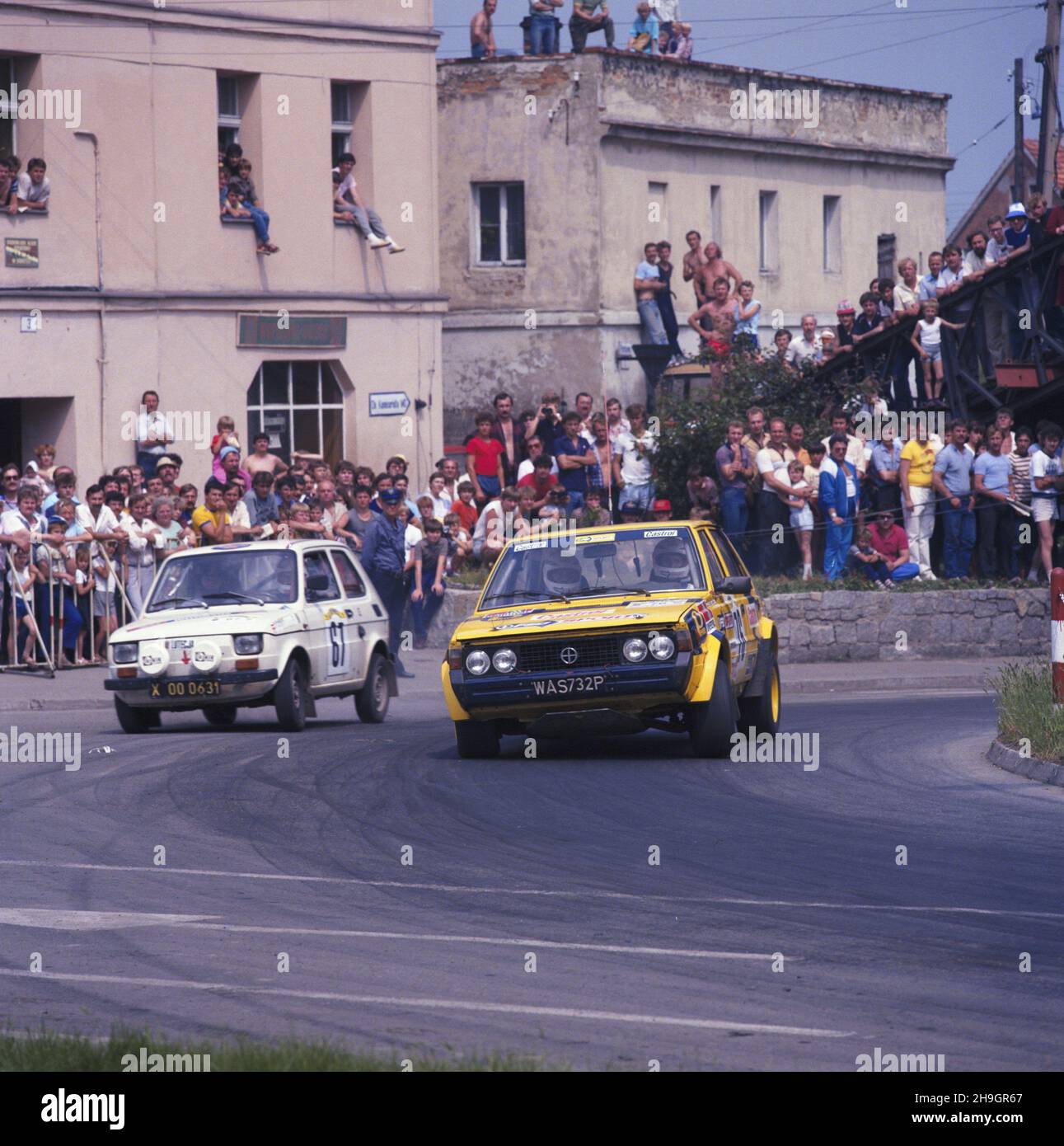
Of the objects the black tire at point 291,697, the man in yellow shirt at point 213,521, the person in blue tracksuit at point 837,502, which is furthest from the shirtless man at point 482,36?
the black tire at point 291,697

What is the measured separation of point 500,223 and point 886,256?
35.4 ft

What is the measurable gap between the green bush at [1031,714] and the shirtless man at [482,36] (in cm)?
2311

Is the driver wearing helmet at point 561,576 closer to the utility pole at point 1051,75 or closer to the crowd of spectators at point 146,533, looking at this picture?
the crowd of spectators at point 146,533

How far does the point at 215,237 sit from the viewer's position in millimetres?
30672

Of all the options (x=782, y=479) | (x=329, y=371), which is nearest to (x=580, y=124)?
(x=329, y=371)

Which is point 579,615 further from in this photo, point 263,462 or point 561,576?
point 263,462

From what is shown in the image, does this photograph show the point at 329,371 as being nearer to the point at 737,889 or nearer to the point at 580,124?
the point at 580,124

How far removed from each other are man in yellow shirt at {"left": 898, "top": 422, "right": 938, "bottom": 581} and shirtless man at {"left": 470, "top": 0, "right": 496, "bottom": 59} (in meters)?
15.2

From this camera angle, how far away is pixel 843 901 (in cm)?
964

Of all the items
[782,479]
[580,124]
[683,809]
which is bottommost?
[683,809]

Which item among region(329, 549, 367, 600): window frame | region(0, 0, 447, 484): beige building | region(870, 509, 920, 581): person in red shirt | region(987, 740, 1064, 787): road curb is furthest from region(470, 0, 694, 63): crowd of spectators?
region(987, 740, 1064, 787): road curb

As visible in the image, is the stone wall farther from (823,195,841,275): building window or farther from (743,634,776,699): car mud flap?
(823,195,841,275): building window

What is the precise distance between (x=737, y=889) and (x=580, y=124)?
95.8 ft

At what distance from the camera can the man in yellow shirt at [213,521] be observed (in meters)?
22.8
